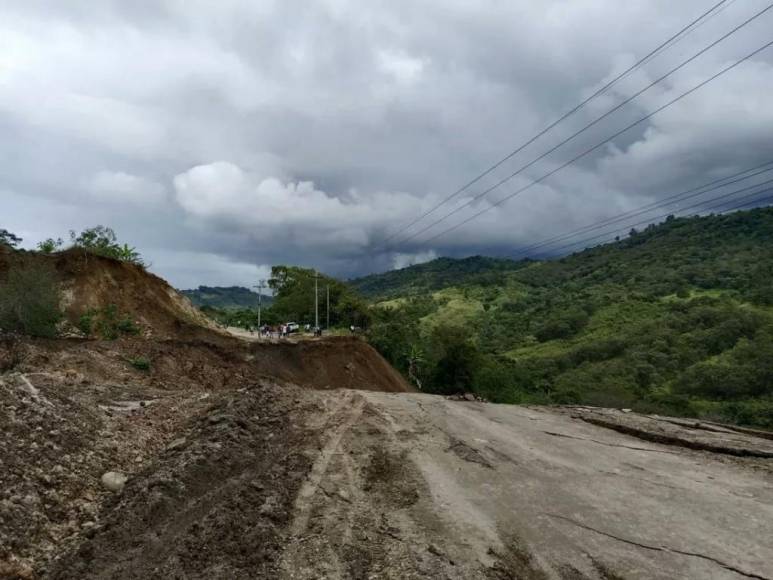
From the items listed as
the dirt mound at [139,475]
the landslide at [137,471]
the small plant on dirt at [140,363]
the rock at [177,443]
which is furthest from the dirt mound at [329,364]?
the rock at [177,443]

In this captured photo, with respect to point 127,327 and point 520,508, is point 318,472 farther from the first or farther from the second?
point 127,327

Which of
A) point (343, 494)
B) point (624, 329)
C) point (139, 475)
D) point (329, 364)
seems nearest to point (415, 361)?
point (329, 364)

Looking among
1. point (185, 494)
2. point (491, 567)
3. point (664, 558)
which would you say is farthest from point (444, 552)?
point (185, 494)

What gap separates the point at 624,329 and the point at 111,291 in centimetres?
7056

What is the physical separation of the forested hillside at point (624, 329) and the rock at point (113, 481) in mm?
31696

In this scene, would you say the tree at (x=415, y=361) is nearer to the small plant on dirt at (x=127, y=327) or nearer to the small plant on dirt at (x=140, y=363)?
the small plant on dirt at (x=127, y=327)

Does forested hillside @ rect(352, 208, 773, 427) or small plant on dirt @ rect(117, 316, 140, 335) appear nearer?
small plant on dirt @ rect(117, 316, 140, 335)

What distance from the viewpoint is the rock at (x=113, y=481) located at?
6559 millimetres

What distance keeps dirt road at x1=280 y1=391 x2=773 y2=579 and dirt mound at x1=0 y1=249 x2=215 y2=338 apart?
16612 millimetres

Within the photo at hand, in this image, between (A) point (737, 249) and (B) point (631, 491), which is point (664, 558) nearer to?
(B) point (631, 491)

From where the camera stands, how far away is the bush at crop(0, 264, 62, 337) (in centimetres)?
1662

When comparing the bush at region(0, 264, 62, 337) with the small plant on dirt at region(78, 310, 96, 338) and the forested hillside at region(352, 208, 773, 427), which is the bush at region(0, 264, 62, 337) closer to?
the small plant on dirt at region(78, 310, 96, 338)

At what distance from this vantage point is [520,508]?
7082 mm

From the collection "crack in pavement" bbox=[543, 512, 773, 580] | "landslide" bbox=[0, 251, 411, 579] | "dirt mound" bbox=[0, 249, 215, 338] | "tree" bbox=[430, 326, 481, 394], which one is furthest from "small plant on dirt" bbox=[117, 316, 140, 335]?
"tree" bbox=[430, 326, 481, 394]
